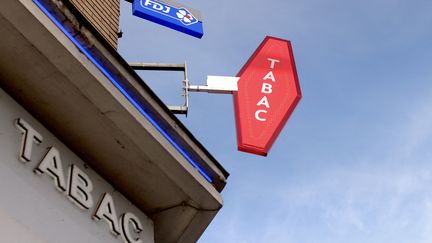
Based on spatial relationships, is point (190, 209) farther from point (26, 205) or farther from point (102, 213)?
point (26, 205)

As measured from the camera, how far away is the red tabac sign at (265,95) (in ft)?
28.5

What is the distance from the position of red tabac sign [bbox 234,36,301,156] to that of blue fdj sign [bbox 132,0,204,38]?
100 centimetres

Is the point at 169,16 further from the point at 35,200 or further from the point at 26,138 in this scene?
the point at 35,200

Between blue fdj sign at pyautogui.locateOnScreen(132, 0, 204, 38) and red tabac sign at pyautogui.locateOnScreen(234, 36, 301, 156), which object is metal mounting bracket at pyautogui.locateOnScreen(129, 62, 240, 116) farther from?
blue fdj sign at pyautogui.locateOnScreen(132, 0, 204, 38)

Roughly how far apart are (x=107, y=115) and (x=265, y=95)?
318 centimetres

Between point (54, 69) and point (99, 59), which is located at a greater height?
point (99, 59)

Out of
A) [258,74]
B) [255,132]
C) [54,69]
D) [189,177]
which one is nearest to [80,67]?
[54,69]

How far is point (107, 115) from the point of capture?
6.68m

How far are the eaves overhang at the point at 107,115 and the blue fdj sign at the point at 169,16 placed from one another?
11.0 ft

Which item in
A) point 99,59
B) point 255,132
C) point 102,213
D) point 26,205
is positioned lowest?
point 26,205

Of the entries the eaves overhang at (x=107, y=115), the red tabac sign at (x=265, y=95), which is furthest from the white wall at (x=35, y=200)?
the red tabac sign at (x=265, y=95)

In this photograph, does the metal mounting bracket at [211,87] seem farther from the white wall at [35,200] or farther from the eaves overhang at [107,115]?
the white wall at [35,200]

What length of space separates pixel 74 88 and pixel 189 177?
150cm

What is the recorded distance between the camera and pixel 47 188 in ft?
20.2
